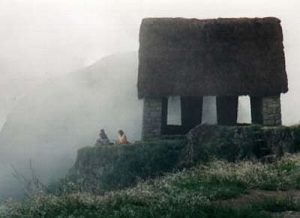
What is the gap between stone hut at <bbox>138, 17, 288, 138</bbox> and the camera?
106 feet

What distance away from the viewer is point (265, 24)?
33594 millimetres

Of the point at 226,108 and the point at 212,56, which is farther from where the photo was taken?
the point at 226,108

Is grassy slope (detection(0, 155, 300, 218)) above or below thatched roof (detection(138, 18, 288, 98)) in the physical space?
below

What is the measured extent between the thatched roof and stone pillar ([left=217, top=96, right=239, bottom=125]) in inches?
172

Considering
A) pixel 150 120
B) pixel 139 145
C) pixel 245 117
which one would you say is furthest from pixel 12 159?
pixel 139 145

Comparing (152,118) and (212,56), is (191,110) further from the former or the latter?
(152,118)

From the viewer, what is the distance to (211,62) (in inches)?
1302

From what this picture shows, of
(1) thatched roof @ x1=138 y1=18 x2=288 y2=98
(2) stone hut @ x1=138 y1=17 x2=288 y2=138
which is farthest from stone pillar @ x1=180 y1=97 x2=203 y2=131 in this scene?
(1) thatched roof @ x1=138 y1=18 x2=288 y2=98

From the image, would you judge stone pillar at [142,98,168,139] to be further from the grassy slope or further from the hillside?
the hillside

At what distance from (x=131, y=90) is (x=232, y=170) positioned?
3978cm

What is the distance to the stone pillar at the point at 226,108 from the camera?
37.4 m

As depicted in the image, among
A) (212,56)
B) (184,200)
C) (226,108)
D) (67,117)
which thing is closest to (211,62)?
(212,56)

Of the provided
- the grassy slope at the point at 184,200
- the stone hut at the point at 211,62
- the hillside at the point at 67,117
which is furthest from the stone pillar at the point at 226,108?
the grassy slope at the point at 184,200

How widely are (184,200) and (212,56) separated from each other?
814 inches
